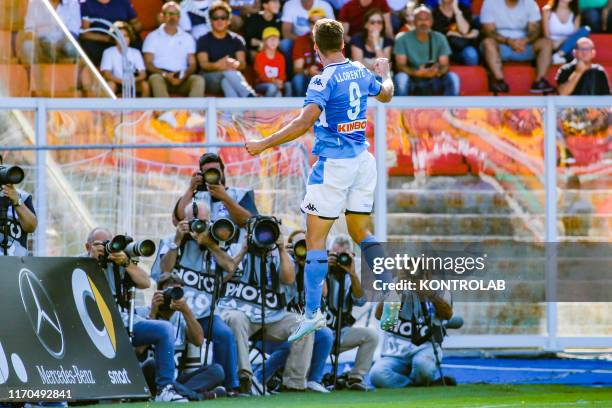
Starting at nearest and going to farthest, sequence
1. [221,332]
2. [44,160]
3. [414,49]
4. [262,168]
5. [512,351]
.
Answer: [221,332] < [44,160] < [262,168] < [512,351] < [414,49]

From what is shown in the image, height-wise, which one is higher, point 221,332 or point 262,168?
point 262,168

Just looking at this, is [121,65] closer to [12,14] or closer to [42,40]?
[42,40]

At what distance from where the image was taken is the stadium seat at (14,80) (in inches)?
466

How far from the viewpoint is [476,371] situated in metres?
12.6

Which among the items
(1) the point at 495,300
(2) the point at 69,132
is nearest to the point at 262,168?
(2) the point at 69,132

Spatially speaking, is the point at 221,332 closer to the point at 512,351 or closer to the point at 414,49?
the point at 512,351

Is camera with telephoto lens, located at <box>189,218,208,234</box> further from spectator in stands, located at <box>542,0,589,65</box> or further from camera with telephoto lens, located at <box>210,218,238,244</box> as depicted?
spectator in stands, located at <box>542,0,589,65</box>

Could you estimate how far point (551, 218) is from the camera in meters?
13.8

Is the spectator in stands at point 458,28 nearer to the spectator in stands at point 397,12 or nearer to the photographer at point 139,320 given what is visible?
the spectator in stands at point 397,12

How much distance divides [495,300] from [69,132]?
14.8 ft

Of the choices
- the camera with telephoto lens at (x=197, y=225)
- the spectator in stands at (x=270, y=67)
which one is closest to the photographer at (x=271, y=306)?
the camera with telephoto lens at (x=197, y=225)

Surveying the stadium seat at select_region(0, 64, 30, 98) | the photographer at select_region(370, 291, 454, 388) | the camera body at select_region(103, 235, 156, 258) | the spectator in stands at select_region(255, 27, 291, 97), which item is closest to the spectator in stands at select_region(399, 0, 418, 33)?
the spectator in stands at select_region(255, 27, 291, 97)

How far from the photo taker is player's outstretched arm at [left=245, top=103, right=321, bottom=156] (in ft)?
25.1

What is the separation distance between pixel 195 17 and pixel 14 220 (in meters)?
6.09
